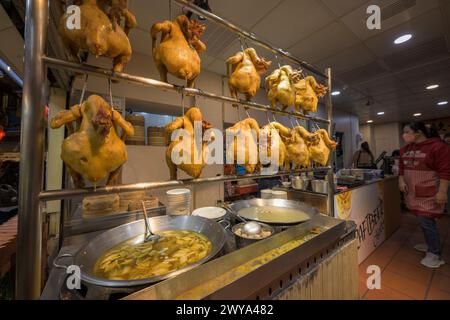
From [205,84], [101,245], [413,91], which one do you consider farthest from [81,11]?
[413,91]

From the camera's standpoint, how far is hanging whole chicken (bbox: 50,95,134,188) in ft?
1.75

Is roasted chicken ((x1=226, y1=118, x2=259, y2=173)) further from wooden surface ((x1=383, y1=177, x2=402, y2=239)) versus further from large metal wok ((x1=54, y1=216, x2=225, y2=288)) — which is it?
wooden surface ((x1=383, y1=177, x2=402, y2=239))

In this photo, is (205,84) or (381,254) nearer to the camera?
(381,254)

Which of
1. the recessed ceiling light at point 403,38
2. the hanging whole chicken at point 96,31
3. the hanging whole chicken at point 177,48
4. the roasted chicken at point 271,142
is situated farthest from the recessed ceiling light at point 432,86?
the hanging whole chicken at point 96,31

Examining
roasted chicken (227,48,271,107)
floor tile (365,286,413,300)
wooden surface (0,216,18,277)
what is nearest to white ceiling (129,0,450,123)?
roasted chicken (227,48,271,107)

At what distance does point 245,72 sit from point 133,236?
1087 millimetres

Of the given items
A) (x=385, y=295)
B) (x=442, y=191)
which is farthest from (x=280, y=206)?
(x=442, y=191)

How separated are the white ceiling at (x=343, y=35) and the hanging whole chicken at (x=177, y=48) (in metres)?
1.34

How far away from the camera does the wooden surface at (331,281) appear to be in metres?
0.85

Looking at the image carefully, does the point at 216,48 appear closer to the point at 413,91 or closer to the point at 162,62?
the point at 162,62

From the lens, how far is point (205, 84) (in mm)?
3104

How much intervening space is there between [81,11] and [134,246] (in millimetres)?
955

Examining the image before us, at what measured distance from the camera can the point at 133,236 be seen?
3.16 ft

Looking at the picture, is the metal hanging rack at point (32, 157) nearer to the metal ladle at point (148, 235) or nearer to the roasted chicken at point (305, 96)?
the metal ladle at point (148, 235)
